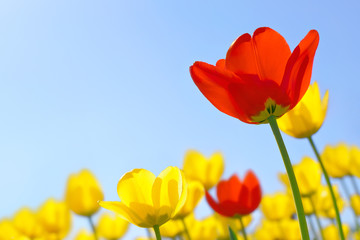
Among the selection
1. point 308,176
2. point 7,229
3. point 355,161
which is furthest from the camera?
point 7,229

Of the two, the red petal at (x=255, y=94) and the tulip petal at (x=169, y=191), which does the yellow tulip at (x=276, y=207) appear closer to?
the tulip petal at (x=169, y=191)

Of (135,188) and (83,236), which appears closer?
(135,188)

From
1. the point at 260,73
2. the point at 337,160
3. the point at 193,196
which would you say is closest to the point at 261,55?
the point at 260,73

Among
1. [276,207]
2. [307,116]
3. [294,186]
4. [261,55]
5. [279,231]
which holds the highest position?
[261,55]

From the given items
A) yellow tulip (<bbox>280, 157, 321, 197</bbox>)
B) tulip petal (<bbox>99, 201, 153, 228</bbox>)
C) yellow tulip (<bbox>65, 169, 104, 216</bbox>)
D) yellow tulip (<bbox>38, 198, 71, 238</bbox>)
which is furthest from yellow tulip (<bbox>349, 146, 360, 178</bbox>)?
yellow tulip (<bbox>38, 198, 71, 238</bbox>)

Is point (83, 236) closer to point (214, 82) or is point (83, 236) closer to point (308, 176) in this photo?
point (308, 176)

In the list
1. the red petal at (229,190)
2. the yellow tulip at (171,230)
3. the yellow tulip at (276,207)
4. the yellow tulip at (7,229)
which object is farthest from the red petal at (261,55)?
the yellow tulip at (7,229)
